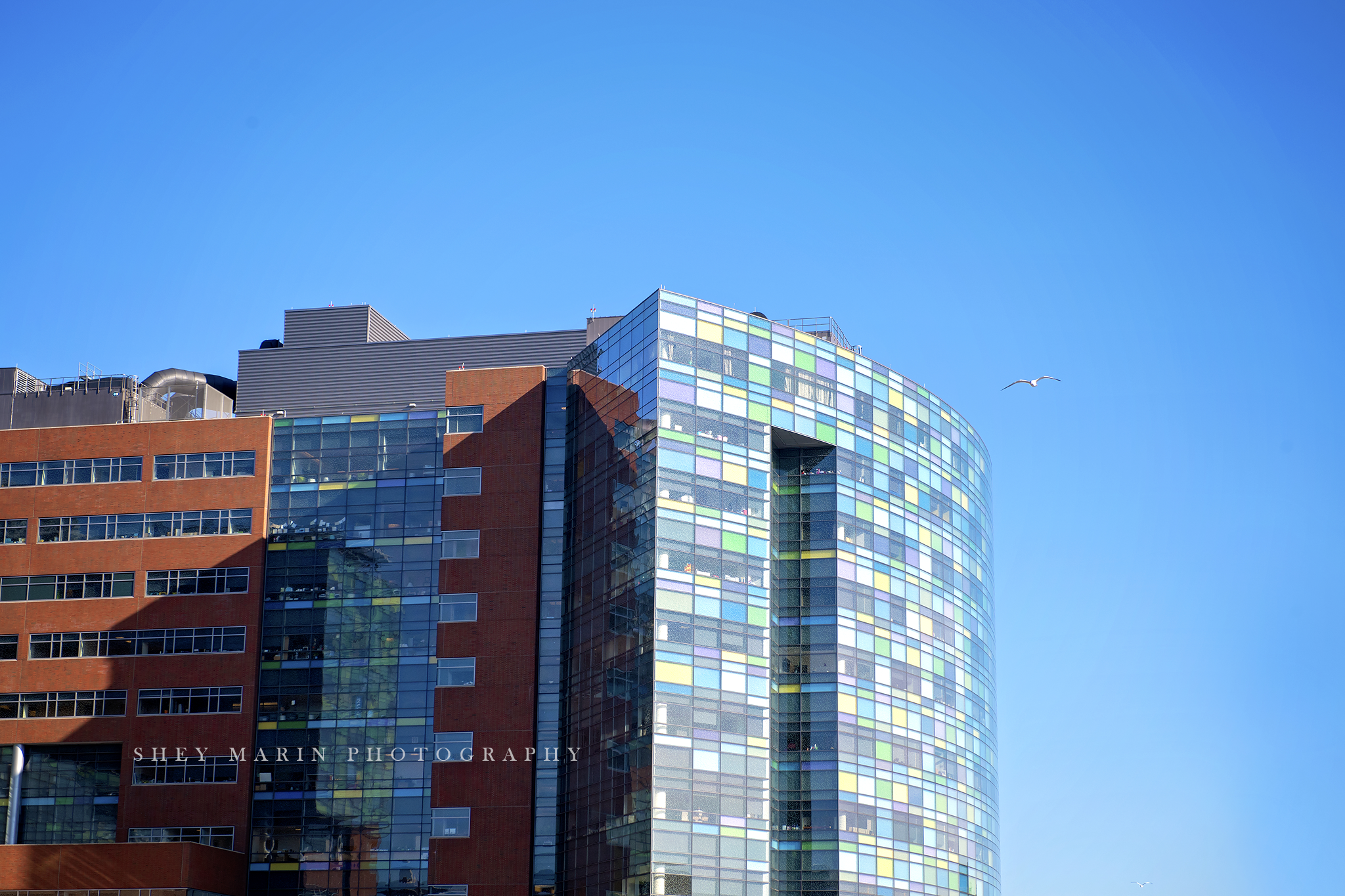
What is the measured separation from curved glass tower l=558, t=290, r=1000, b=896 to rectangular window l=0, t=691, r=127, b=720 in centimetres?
3077

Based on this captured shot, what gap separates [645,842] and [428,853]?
18.7 metres

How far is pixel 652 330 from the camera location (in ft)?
323

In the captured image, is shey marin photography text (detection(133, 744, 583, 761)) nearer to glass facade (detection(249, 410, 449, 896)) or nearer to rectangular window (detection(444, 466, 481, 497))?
glass facade (detection(249, 410, 449, 896))

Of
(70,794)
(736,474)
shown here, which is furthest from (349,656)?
(736,474)

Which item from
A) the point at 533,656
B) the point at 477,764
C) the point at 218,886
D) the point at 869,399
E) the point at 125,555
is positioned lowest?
the point at 218,886

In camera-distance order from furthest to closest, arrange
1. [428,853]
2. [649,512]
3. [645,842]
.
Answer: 1. [428,853]
2. [649,512]
3. [645,842]

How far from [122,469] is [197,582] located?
10.1m

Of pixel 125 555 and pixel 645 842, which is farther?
pixel 125 555

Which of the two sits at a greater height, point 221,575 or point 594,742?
point 221,575

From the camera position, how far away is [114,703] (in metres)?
109

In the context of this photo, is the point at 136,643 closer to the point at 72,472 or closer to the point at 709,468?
the point at 72,472

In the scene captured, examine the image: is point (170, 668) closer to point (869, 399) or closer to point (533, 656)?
point (533, 656)

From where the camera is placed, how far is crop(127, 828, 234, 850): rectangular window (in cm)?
10494


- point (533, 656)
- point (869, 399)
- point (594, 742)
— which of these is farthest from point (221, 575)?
point (869, 399)
